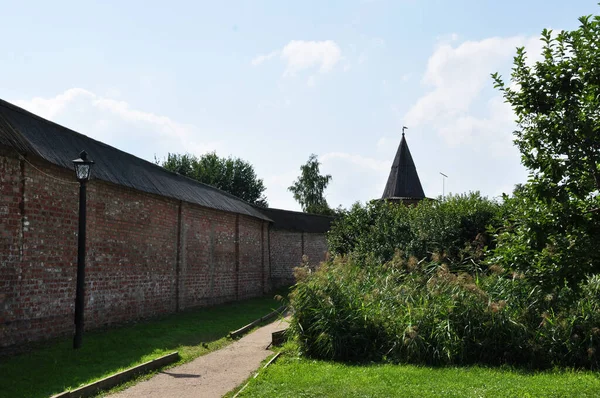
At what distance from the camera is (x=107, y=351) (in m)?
10.2

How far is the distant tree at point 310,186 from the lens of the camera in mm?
56500

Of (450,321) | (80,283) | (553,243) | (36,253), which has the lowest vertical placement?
(450,321)

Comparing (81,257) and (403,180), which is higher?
(403,180)

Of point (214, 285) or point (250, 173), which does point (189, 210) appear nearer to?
point (214, 285)

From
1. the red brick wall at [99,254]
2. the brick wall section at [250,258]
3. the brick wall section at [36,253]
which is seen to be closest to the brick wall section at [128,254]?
the red brick wall at [99,254]

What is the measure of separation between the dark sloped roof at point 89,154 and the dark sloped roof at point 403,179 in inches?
746

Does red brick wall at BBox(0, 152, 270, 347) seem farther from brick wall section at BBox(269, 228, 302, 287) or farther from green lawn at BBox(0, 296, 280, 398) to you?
brick wall section at BBox(269, 228, 302, 287)

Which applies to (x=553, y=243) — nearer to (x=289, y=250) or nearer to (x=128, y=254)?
(x=128, y=254)

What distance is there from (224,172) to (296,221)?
20093 mm

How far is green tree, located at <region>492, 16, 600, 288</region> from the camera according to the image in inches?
254

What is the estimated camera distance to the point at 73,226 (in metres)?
11.7

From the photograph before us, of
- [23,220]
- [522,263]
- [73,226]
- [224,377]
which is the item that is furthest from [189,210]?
[522,263]

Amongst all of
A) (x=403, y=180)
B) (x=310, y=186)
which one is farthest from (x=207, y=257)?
(x=310, y=186)

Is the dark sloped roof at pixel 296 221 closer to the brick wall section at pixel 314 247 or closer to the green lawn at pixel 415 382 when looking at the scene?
the brick wall section at pixel 314 247
